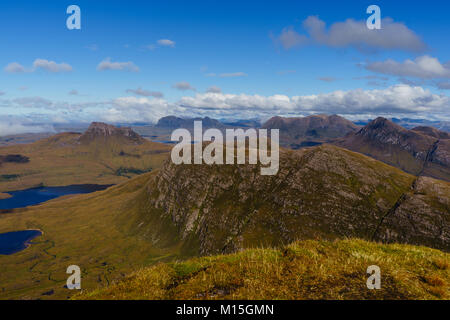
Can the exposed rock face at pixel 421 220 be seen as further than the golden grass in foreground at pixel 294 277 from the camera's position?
Yes

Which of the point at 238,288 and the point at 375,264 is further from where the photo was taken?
the point at 375,264

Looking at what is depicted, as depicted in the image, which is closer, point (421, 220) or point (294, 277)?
point (294, 277)

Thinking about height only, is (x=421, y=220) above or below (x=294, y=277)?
below

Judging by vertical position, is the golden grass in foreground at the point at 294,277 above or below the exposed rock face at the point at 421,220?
above

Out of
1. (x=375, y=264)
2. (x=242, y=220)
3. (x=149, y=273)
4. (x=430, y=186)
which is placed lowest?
(x=242, y=220)

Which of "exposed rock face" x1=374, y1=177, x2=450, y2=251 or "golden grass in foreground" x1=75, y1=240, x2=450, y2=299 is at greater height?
"golden grass in foreground" x1=75, y1=240, x2=450, y2=299

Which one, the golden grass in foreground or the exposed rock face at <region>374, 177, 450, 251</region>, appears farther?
the exposed rock face at <region>374, 177, 450, 251</region>

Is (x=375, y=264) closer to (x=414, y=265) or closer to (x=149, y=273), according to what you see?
(x=414, y=265)
